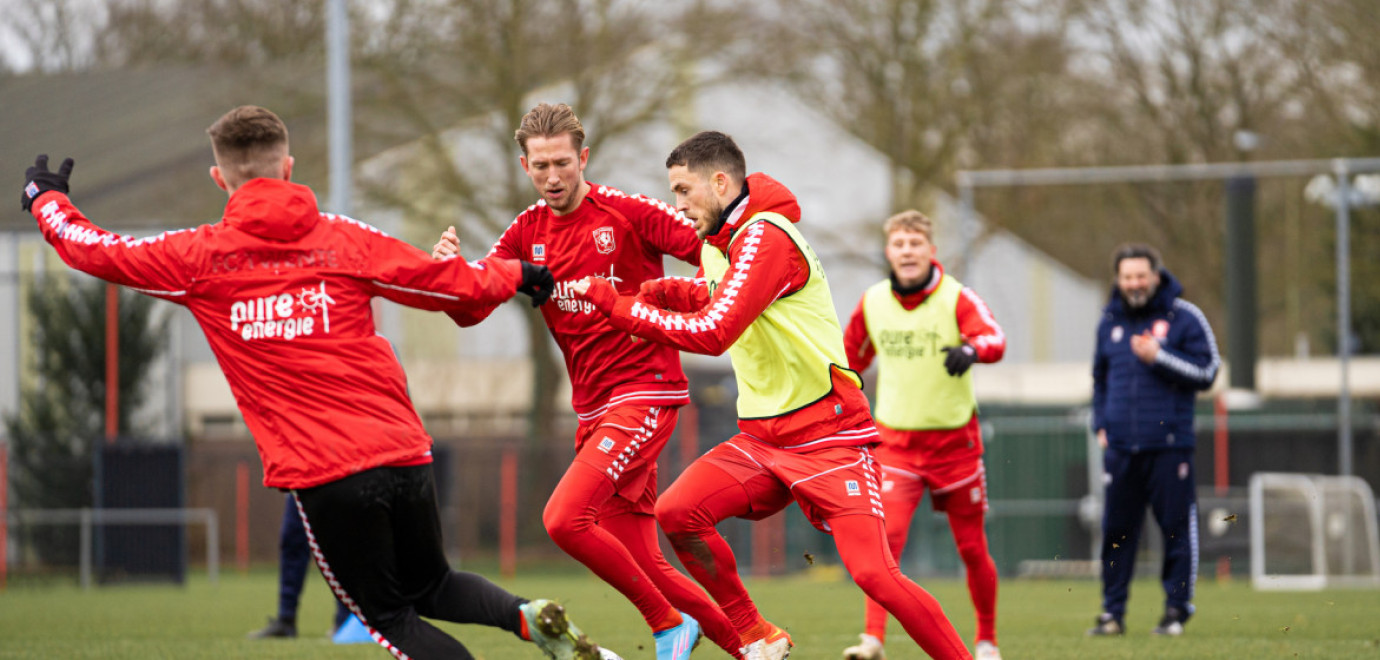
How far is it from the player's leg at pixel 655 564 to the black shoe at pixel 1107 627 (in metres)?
3.47

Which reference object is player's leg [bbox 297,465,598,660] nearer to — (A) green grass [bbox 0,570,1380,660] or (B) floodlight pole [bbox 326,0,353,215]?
(A) green grass [bbox 0,570,1380,660]

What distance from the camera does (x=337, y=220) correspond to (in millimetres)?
4895

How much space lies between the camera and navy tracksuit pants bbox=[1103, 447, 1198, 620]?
357 inches

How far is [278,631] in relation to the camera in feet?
30.5

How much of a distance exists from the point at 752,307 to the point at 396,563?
5.15 ft

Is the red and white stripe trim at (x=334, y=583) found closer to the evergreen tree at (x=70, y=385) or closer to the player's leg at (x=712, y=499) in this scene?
the player's leg at (x=712, y=499)

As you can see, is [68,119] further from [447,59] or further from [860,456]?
[860,456]

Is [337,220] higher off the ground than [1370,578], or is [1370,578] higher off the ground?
[337,220]

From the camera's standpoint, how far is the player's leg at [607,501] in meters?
5.93

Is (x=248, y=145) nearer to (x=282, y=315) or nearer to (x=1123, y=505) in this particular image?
(x=282, y=315)

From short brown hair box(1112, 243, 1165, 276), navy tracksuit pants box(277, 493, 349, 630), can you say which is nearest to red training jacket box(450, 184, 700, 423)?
navy tracksuit pants box(277, 493, 349, 630)

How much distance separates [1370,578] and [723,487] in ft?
36.4

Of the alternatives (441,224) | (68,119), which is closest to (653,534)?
(441,224)

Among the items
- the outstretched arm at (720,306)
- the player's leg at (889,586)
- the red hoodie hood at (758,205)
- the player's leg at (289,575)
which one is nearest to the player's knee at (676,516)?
the player's leg at (889,586)
